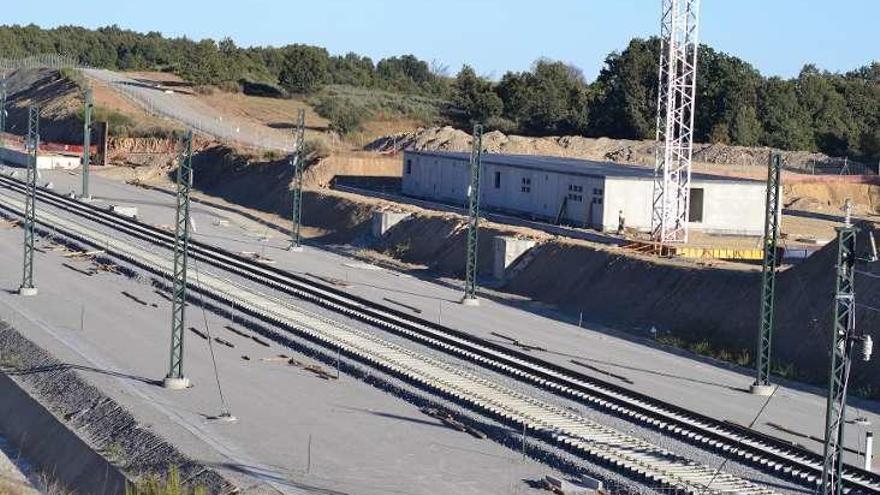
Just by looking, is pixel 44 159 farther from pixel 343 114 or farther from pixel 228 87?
pixel 228 87

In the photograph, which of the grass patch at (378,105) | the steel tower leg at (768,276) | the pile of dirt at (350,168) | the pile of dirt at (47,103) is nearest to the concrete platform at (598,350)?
the steel tower leg at (768,276)

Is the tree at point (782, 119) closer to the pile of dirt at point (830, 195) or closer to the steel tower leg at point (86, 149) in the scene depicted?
the pile of dirt at point (830, 195)

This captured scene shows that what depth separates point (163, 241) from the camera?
62.0 meters

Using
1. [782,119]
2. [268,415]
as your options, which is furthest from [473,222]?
[782,119]

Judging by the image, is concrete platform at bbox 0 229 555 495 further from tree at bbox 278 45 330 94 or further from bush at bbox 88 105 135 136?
tree at bbox 278 45 330 94

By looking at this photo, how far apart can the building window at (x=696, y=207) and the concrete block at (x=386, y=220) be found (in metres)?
11.5

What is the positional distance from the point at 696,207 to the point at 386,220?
12.6 meters

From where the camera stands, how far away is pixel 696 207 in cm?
6138

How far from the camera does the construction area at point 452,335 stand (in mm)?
27766

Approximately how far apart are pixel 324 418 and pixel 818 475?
961 cm

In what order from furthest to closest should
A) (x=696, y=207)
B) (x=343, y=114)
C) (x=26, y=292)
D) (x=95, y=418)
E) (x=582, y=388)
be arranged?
(x=343, y=114) → (x=696, y=207) → (x=26, y=292) → (x=582, y=388) → (x=95, y=418)

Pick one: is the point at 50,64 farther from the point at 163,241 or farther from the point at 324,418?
the point at 324,418

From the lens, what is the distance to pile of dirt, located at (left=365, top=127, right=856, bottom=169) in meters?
95.6

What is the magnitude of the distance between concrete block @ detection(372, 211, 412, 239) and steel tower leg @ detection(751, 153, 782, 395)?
29.5 m
